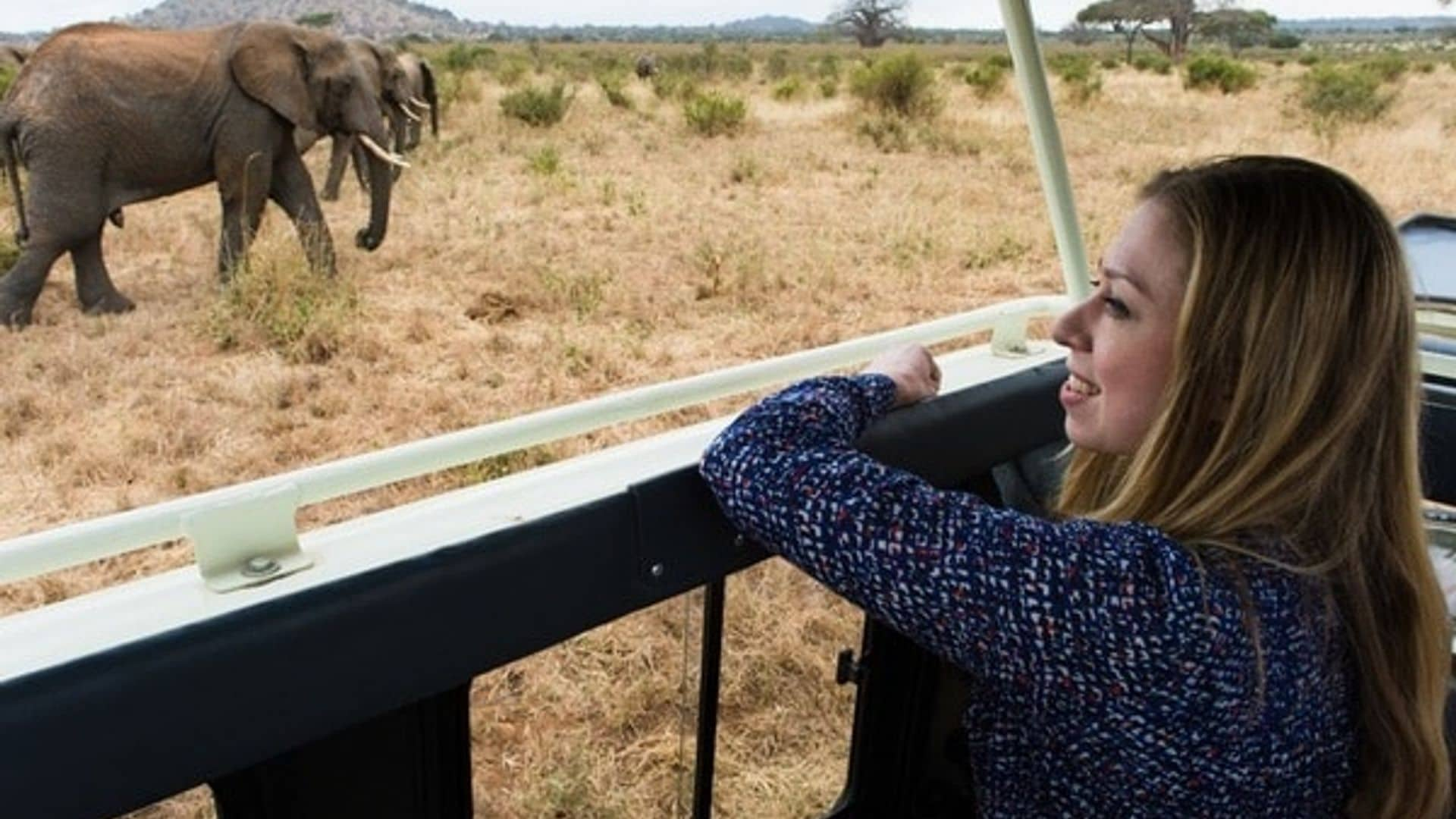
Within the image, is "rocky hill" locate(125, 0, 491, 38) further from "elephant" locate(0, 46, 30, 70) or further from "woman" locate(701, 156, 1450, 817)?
"elephant" locate(0, 46, 30, 70)

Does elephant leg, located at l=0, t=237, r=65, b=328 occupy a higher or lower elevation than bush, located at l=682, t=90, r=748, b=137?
lower

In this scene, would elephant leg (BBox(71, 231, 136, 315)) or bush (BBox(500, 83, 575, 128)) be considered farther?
bush (BBox(500, 83, 575, 128))

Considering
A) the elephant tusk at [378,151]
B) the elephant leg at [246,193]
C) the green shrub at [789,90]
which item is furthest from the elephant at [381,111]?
the green shrub at [789,90]

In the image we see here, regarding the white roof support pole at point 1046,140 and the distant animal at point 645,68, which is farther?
the distant animal at point 645,68

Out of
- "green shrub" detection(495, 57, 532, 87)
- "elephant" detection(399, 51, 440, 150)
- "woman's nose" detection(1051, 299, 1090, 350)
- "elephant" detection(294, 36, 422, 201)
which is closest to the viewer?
"woman's nose" detection(1051, 299, 1090, 350)

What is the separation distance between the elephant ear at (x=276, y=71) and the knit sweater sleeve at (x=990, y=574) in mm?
5179

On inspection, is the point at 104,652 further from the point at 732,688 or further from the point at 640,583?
the point at 732,688

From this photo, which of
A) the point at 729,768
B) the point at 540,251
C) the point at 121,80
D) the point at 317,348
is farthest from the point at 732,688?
the point at 121,80

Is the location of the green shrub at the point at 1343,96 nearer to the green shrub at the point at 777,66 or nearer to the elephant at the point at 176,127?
the elephant at the point at 176,127

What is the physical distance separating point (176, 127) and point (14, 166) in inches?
24.3

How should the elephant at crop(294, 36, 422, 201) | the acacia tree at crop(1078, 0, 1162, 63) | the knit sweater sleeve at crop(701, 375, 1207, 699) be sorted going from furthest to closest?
the elephant at crop(294, 36, 422, 201)
the acacia tree at crop(1078, 0, 1162, 63)
the knit sweater sleeve at crop(701, 375, 1207, 699)

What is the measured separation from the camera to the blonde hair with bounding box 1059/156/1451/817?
2.20 ft

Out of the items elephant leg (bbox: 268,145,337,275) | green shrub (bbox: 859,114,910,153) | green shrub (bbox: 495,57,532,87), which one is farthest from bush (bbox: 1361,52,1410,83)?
elephant leg (bbox: 268,145,337,275)

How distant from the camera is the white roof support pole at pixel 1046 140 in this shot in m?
1.06
